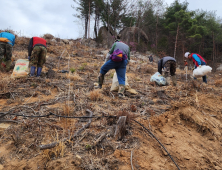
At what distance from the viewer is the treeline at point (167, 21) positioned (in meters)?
16.6

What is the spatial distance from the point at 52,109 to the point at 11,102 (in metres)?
1.00

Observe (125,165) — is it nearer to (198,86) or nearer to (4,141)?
(4,141)

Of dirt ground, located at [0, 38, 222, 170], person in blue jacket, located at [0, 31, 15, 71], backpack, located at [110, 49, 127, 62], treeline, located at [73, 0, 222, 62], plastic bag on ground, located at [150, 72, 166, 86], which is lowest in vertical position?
dirt ground, located at [0, 38, 222, 170]

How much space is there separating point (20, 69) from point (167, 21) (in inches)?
756

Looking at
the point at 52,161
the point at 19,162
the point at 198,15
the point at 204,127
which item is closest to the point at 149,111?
the point at 204,127

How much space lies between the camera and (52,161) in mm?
1372

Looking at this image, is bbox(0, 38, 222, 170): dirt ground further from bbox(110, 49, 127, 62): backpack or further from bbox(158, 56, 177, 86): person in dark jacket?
bbox(158, 56, 177, 86): person in dark jacket

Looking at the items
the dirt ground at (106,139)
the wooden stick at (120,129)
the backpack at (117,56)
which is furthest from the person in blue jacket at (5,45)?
the wooden stick at (120,129)

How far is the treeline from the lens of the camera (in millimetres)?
16578

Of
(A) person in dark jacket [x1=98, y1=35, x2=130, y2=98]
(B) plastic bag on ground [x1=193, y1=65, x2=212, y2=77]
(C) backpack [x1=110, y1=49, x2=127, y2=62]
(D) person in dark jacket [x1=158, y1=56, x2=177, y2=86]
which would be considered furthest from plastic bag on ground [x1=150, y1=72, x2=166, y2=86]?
(C) backpack [x1=110, y1=49, x2=127, y2=62]

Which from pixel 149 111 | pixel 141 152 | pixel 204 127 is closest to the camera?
pixel 141 152

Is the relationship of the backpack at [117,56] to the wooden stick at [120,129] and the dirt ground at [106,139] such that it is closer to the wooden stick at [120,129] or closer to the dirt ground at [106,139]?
the dirt ground at [106,139]

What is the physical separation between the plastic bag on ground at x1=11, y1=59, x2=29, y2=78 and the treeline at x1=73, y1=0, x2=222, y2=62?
44.7 ft

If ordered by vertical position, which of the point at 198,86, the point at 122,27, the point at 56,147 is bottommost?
the point at 56,147
